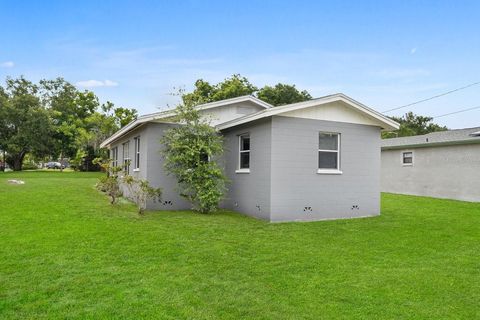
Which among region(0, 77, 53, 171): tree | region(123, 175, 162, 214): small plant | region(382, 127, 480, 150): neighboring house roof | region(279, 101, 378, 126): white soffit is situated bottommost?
region(123, 175, 162, 214): small plant

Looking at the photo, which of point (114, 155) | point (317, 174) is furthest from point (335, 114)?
point (114, 155)

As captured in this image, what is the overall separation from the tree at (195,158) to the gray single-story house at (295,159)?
0.63 m

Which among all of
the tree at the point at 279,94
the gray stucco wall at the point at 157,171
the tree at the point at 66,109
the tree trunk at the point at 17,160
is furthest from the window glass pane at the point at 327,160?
the tree trunk at the point at 17,160

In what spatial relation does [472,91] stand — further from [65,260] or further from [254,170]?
[65,260]

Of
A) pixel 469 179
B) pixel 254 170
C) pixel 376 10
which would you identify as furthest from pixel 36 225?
pixel 469 179

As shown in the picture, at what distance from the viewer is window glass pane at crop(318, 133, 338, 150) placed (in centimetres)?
1116

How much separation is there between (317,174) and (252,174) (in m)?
2.05

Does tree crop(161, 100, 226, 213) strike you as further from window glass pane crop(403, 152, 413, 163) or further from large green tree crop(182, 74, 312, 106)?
large green tree crop(182, 74, 312, 106)

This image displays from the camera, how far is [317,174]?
10906mm

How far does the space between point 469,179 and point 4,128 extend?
133ft

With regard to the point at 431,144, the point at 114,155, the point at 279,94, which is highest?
the point at 279,94

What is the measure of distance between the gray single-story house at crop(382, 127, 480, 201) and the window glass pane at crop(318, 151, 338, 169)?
9001mm

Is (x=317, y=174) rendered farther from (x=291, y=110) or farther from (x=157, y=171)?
(x=157, y=171)

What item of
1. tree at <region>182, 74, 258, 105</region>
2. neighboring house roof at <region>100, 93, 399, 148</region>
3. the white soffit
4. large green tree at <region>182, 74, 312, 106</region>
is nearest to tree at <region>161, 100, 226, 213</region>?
neighboring house roof at <region>100, 93, 399, 148</region>
